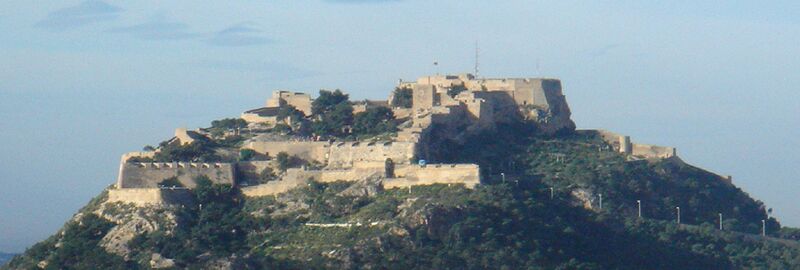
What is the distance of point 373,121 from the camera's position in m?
118

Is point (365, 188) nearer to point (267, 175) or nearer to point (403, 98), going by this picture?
point (267, 175)

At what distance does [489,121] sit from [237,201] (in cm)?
1269

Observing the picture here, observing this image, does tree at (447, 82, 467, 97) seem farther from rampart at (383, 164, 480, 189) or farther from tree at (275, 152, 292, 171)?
rampart at (383, 164, 480, 189)

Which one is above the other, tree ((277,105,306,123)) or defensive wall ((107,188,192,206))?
tree ((277,105,306,123))

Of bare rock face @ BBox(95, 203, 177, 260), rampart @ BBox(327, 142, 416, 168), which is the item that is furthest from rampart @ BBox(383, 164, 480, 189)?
bare rock face @ BBox(95, 203, 177, 260)

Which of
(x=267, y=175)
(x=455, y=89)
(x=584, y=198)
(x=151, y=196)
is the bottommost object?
(x=584, y=198)

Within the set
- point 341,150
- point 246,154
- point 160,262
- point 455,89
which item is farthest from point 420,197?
point 455,89

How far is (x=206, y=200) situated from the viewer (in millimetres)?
109688

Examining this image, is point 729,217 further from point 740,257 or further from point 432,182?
point 432,182

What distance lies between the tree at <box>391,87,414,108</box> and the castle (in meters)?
0.09

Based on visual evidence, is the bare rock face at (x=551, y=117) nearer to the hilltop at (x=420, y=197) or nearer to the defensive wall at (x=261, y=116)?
the hilltop at (x=420, y=197)

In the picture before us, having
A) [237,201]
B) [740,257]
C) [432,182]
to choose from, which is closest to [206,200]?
[237,201]

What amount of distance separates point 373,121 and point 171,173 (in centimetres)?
1023

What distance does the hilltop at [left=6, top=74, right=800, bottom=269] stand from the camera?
102m
